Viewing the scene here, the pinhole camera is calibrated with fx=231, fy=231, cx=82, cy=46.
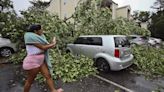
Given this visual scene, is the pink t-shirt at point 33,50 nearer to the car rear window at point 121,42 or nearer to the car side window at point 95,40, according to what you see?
the car rear window at point 121,42

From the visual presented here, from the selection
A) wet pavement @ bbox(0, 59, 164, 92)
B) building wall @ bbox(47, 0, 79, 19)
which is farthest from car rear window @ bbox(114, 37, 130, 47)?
building wall @ bbox(47, 0, 79, 19)

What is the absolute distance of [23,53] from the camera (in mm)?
12023

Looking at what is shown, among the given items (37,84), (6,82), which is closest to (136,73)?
(37,84)

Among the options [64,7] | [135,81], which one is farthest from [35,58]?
[64,7]

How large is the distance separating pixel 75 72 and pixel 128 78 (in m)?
2.01

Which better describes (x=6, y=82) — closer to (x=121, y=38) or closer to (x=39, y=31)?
(x=39, y=31)

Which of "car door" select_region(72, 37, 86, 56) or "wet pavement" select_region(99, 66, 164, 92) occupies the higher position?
"car door" select_region(72, 37, 86, 56)

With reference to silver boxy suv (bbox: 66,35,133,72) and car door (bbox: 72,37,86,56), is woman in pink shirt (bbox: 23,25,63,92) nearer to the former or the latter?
silver boxy suv (bbox: 66,35,133,72)

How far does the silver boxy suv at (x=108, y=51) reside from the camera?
911cm

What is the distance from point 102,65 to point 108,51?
27.2 inches

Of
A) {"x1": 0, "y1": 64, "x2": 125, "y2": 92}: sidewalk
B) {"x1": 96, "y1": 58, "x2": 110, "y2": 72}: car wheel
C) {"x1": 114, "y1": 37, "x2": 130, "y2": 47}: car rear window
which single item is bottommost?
{"x1": 0, "y1": 64, "x2": 125, "y2": 92}: sidewalk

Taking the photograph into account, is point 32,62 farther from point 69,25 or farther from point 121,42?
point 69,25

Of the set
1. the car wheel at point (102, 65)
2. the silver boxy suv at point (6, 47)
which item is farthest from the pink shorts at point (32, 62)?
the silver boxy suv at point (6, 47)

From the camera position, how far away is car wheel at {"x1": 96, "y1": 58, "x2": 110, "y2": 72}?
9.40 metres
